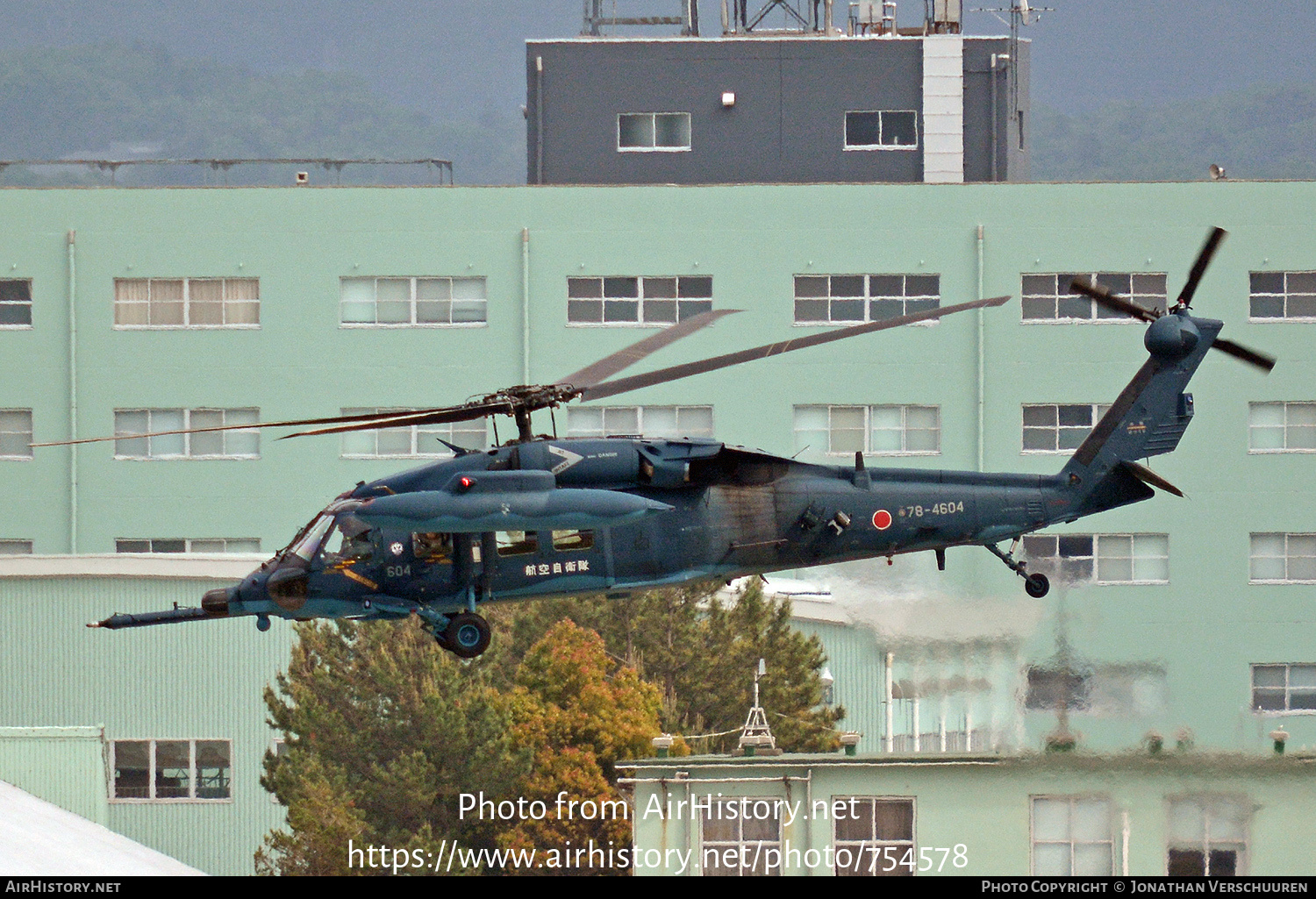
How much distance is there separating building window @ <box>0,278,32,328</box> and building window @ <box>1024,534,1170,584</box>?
3240 centimetres

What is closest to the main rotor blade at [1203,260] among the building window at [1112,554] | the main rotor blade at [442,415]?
the main rotor blade at [442,415]

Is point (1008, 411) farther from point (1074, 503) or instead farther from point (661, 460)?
point (661, 460)

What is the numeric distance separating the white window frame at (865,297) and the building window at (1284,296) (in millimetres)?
10077

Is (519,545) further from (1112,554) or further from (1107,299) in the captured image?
(1112,554)

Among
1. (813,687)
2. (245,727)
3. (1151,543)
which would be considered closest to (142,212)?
(245,727)

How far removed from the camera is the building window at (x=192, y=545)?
60594 millimetres

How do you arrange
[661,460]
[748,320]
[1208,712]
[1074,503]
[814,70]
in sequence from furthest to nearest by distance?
[814,70] < [748,320] < [1208,712] < [1074,503] < [661,460]

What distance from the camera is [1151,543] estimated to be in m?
59.7

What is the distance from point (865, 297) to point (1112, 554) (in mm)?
11118

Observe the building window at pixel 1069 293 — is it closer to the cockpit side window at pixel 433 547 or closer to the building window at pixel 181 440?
the building window at pixel 181 440

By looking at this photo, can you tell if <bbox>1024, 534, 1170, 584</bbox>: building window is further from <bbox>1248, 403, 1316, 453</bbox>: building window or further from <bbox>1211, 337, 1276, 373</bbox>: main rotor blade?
<bbox>1211, 337, 1276, 373</bbox>: main rotor blade

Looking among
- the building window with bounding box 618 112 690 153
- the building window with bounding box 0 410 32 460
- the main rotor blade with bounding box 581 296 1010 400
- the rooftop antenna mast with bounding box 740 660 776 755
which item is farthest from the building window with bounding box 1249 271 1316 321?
the building window with bounding box 0 410 32 460

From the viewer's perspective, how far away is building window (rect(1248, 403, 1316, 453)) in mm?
60219
